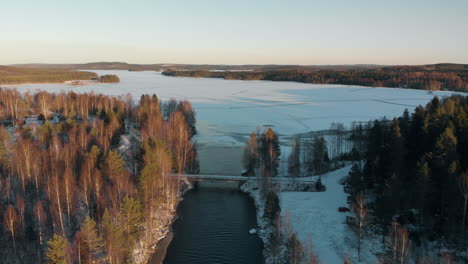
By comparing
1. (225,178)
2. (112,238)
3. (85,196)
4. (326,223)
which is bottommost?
(326,223)

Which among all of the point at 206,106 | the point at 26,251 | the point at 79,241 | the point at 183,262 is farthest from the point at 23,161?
the point at 206,106

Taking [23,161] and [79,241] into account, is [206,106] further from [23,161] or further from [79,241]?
[79,241]

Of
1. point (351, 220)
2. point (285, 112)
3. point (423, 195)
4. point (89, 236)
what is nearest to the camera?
point (89, 236)

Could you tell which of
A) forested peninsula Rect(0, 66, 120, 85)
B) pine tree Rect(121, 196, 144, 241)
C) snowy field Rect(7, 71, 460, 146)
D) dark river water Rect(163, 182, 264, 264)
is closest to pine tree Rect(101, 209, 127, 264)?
pine tree Rect(121, 196, 144, 241)

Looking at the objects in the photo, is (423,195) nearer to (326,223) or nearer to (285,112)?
(326,223)

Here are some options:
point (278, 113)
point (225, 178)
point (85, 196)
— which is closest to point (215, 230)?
point (85, 196)

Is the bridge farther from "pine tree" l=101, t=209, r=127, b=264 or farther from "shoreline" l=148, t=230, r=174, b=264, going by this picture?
"pine tree" l=101, t=209, r=127, b=264

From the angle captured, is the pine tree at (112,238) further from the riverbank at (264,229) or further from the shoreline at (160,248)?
the riverbank at (264,229)
